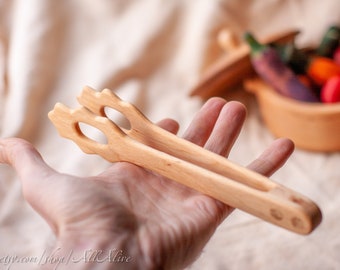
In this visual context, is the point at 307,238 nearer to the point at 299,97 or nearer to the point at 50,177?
the point at 299,97

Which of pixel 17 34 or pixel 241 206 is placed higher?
pixel 17 34

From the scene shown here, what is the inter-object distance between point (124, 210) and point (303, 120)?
42cm

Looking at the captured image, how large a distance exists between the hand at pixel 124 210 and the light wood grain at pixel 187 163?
27mm

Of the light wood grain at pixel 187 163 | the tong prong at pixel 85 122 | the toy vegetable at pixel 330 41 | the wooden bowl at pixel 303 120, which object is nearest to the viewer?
the light wood grain at pixel 187 163

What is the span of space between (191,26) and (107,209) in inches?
22.5

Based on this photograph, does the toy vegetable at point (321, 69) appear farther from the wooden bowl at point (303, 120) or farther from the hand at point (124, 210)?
the hand at point (124, 210)

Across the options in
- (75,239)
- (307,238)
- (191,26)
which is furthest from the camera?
(191,26)

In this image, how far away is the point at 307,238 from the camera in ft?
2.45

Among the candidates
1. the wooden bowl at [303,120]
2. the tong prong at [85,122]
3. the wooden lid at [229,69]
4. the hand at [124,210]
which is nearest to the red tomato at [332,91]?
the wooden bowl at [303,120]

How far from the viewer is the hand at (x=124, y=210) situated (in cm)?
52

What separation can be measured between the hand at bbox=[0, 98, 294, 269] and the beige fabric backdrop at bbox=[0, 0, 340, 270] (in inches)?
8.5

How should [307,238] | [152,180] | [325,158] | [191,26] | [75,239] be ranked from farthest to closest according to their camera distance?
1. [191,26]
2. [325,158]
3. [307,238]
4. [152,180]
5. [75,239]

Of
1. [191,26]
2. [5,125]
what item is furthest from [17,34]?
[191,26]

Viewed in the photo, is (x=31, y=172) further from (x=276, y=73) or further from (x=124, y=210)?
(x=276, y=73)
